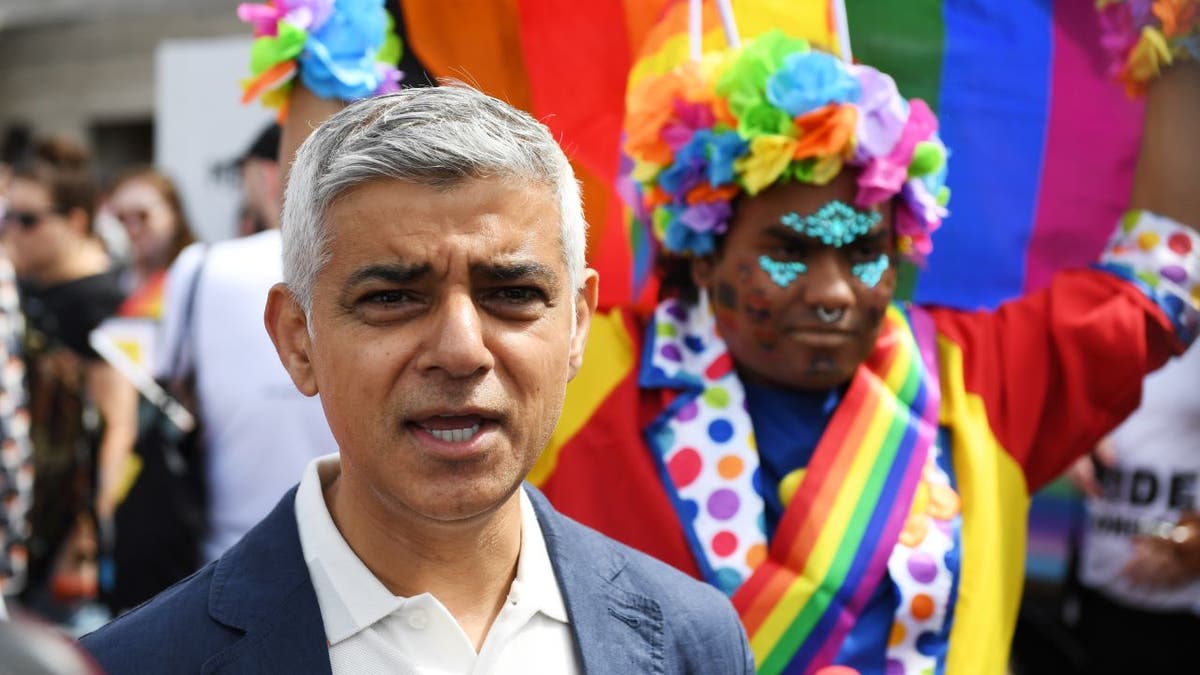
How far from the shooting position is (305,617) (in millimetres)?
1573

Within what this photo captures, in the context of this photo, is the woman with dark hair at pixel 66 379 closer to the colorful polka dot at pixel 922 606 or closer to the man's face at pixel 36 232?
the man's face at pixel 36 232

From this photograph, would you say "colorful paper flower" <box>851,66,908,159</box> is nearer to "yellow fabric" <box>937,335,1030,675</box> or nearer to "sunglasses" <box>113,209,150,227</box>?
"yellow fabric" <box>937,335,1030,675</box>

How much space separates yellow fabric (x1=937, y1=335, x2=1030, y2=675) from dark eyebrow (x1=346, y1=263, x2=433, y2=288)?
1397 mm

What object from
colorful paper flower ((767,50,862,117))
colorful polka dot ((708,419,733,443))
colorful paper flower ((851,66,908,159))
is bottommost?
colorful polka dot ((708,419,733,443))

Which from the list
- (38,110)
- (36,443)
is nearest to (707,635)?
(36,443)

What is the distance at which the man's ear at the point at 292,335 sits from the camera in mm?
1717

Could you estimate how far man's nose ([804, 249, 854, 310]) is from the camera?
2.56m

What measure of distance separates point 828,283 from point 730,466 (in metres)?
0.40

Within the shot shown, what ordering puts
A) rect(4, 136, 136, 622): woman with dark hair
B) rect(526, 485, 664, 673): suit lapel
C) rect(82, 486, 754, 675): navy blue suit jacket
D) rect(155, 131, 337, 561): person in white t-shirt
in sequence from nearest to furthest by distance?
rect(82, 486, 754, 675): navy blue suit jacket
rect(526, 485, 664, 673): suit lapel
rect(155, 131, 337, 561): person in white t-shirt
rect(4, 136, 136, 622): woman with dark hair

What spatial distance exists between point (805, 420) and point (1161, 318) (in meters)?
0.76

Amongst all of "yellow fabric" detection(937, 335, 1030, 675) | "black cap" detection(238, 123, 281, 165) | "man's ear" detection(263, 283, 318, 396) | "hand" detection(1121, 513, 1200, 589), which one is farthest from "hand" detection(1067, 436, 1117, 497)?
"man's ear" detection(263, 283, 318, 396)

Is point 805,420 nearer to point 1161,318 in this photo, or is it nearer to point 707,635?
point 1161,318

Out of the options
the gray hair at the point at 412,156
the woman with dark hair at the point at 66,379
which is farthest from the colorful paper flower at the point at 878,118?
the woman with dark hair at the point at 66,379

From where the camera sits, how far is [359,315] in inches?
63.6
